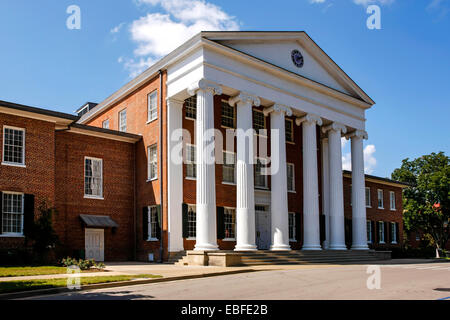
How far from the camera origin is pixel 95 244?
29.2 metres

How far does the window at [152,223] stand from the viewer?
29462mm

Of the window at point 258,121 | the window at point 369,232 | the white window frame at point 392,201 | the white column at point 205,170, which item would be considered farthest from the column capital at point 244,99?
the white window frame at point 392,201

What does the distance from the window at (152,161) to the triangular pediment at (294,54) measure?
24.4 ft

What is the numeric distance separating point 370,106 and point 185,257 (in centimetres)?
1971

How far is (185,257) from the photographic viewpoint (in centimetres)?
2630

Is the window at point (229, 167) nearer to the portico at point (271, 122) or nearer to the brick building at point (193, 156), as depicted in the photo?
the brick building at point (193, 156)

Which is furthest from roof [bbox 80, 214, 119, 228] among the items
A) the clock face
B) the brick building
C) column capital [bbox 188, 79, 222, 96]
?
the clock face

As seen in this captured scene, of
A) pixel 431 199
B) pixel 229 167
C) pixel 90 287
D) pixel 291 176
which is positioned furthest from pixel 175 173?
pixel 431 199

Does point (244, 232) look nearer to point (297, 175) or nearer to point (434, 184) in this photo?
point (297, 175)

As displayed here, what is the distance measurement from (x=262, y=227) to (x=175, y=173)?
26.9ft

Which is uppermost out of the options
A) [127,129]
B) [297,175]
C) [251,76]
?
[251,76]

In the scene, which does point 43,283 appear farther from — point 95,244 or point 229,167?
point 229,167

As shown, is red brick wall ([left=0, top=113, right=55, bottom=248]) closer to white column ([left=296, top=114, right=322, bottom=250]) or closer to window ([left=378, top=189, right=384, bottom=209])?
white column ([left=296, top=114, right=322, bottom=250])
